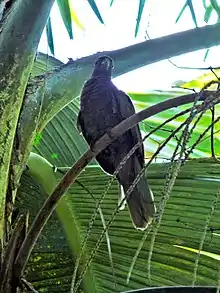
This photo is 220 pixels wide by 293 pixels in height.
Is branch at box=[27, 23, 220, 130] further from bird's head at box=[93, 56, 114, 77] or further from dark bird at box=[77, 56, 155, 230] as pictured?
dark bird at box=[77, 56, 155, 230]

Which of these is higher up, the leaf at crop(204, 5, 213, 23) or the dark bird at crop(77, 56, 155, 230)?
the leaf at crop(204, 5, 213, 23)

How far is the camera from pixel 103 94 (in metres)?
1.14

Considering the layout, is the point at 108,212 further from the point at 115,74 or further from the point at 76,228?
the point at 115,74

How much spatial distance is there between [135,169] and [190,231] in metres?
0.21

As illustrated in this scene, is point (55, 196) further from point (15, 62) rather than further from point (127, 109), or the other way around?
point (127, 109)

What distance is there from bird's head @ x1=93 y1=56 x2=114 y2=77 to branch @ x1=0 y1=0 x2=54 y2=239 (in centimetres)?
16

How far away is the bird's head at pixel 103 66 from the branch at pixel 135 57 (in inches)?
0.8

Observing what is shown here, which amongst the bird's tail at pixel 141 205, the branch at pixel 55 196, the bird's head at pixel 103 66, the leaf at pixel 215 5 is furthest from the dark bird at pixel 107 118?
the branch at pixel 55 196

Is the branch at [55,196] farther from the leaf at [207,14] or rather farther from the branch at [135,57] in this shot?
the leaf at [207,14]

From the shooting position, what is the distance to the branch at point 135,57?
82 centimetres

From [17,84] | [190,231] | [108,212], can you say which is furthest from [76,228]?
[17,84]

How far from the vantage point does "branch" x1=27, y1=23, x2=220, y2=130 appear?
820 millimetres

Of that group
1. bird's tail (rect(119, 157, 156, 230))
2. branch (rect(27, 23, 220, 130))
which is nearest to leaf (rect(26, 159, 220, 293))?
bird's tail (rect(119, 157, 156, 230))

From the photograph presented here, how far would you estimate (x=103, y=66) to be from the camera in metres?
1.00
